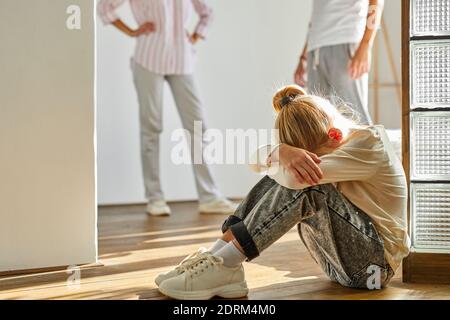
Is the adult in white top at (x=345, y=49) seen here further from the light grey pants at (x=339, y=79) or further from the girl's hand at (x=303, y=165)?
the girl's hand at (x=303, y=165)

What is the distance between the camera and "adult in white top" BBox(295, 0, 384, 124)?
220 centimetres

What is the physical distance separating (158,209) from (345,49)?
1.25 meters

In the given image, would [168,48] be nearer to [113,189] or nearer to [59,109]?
[113,189]

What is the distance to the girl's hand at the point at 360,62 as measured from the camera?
2.18 m

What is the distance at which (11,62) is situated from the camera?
170cm

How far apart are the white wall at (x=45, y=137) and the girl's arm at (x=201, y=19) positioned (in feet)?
4.78

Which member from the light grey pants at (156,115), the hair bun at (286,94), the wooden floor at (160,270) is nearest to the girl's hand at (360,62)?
the wooden floor at (160,270)

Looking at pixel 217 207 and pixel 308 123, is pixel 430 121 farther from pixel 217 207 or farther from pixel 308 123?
pixel 217 207

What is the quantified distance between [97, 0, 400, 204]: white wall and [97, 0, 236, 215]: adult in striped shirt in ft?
1.48

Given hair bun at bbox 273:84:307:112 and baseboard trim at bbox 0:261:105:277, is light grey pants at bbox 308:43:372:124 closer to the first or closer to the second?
hair bun at bbox 273:84:307:112

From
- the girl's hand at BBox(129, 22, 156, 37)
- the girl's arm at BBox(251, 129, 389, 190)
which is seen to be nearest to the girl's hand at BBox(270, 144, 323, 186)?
the girl's arm at BBox(251, 129, 389, 190)
